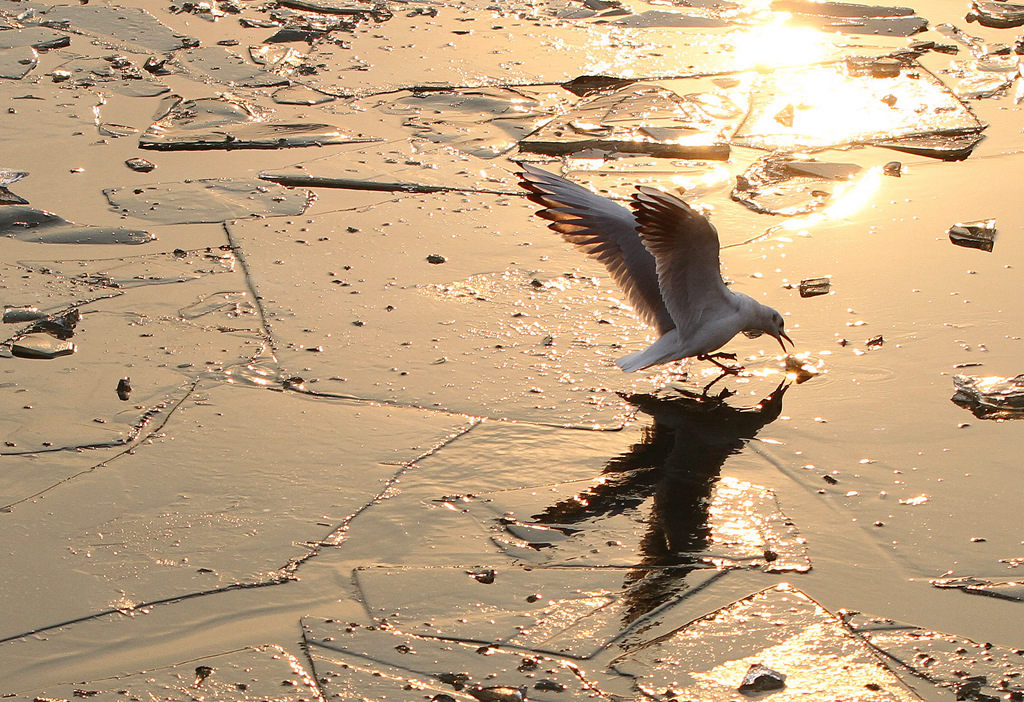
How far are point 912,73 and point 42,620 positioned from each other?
584 cm

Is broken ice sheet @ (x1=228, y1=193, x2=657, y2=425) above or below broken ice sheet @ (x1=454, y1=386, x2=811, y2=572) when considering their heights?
below

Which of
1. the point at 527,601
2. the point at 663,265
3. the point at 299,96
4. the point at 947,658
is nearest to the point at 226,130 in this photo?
the point at 299,96

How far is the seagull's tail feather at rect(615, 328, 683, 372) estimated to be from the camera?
4.16 meters

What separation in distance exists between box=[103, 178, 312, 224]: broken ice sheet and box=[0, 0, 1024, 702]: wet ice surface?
20 mm

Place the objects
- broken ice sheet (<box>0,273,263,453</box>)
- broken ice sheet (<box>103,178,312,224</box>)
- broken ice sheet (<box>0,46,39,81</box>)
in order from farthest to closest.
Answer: broken ice sheet (<box>0,46,39,81</box>), broken ice sheet (<box>103,178,312,224</box>), broken ice sheet (<box>0,273,263,453</box>)

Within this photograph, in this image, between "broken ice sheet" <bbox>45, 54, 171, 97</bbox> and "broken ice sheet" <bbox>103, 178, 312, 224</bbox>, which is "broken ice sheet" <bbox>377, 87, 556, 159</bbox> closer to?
"broken ice sheet" <bbox>103, 178, 312, 224</bbox>

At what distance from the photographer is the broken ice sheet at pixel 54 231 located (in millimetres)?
5176

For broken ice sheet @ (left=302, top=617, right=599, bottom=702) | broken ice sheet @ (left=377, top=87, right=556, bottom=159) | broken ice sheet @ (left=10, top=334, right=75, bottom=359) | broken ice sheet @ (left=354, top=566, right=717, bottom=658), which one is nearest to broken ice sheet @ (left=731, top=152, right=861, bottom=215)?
broken ice sheet @ (left=377, top=87, right=556, bottom=159)

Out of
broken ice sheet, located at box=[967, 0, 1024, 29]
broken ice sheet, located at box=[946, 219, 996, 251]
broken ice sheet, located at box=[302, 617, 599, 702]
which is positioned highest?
broken ice sheet, located at box=[967, 0, 1024, 29]

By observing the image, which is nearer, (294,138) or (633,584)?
(633,584)

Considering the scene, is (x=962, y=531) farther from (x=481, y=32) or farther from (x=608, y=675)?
(x=481, y=32)

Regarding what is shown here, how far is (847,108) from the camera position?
6.69m

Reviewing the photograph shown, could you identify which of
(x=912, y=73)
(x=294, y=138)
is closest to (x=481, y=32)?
(x=294, y=138)

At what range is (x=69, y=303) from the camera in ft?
15.3
